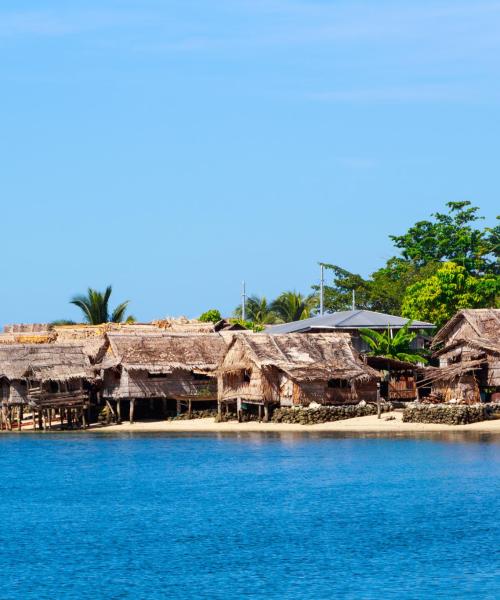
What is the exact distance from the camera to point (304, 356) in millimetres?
61719

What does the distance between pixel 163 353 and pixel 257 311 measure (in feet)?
123

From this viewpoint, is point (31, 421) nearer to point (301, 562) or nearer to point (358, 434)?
point (358, 434)

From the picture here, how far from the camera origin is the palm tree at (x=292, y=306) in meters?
97.1

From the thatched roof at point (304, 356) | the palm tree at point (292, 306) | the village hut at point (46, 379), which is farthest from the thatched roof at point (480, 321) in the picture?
the palm tree at point (292, 306)

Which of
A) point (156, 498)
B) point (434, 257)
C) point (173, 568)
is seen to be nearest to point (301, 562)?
point (173, 568)

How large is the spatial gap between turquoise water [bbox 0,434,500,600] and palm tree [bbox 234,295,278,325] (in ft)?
131

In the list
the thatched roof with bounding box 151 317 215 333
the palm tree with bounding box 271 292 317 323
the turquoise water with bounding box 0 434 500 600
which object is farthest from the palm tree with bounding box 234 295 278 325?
the turquoise water with bounding box 0 434 500 600

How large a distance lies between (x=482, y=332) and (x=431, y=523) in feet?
83.1

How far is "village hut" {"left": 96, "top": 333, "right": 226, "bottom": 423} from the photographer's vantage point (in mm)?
63656

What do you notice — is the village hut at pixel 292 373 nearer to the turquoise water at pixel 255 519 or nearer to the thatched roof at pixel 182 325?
the turquoise water at pixel 255 519

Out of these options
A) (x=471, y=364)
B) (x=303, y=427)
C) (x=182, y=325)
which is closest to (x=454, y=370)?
(x=471, y=364)

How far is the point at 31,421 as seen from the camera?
70000mm

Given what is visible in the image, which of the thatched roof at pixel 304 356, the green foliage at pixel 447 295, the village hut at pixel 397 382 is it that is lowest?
the village hut at pixel 397 382

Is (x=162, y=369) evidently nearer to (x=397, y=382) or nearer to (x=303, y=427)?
(x=303, y=427)
